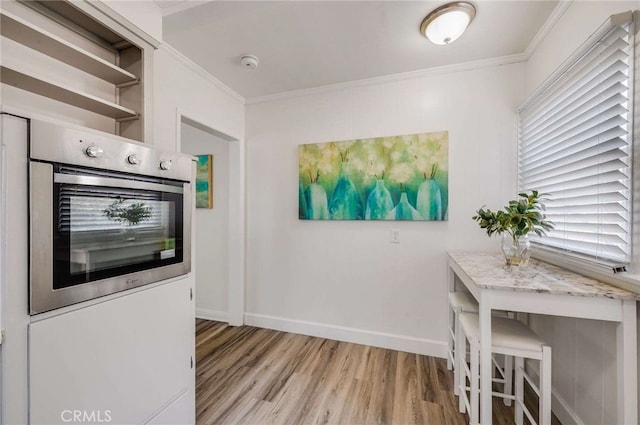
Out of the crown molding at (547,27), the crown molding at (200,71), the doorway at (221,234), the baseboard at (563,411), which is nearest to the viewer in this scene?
the baseboard at (563,411)

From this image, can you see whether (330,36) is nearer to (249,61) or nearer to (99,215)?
(249,61)

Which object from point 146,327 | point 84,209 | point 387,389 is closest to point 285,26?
point 84,209

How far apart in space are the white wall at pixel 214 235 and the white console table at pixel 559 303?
8.61ft

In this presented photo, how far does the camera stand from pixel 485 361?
4.18 ft

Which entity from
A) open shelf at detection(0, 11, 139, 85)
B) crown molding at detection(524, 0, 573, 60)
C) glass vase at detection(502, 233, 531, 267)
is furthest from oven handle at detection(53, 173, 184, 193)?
crown molding at detection(524, 0, 573, 60)

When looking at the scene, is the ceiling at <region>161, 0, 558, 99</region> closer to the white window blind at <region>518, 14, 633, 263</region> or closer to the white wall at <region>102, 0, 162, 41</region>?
the white wall at <region>102, 0, 162, 41</region>

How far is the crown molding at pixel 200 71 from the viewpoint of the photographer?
6.74 feet

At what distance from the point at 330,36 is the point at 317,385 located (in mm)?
2539

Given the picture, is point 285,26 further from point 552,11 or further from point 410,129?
point 552,11

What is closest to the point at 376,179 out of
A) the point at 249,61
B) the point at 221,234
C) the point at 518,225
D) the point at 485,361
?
the point at 518,225

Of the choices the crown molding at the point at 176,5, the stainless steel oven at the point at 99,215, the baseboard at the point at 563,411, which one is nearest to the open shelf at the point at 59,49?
the crown molding at the point at 176,5

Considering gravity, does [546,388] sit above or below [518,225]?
below

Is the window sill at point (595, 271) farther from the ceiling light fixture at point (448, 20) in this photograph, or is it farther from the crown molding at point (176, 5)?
the crown molding at point (176, 5)

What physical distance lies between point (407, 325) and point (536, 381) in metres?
0.93
